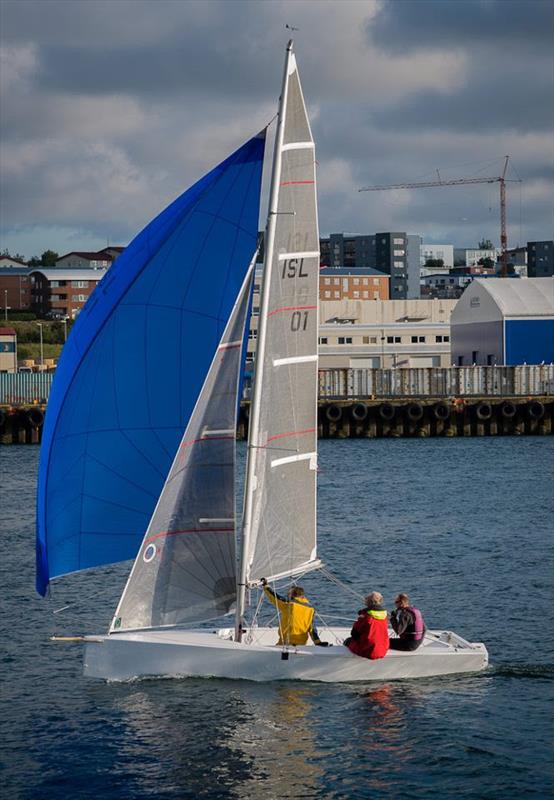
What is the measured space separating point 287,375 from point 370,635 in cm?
423

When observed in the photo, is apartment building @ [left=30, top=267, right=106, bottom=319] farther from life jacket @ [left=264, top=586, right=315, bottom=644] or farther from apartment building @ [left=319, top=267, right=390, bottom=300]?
life jacket @ [left=264, top=586, right=315, bottom=644]

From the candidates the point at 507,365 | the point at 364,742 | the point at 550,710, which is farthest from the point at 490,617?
the point at 507,365

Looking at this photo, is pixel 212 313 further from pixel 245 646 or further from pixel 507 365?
pixel 507 365

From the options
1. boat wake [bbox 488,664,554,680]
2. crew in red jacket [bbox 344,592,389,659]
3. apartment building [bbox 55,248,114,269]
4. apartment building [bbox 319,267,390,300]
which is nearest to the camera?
crew in red jacket [bbox 344,592,389,659]

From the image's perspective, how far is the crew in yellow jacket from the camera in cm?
2041

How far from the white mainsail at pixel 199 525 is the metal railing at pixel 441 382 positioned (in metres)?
59.9

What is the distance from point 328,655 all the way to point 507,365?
221 feet

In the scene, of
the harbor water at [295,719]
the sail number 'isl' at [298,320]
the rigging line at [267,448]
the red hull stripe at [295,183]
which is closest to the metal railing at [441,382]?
the harbor water at [295,719]

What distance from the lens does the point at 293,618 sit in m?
20.4

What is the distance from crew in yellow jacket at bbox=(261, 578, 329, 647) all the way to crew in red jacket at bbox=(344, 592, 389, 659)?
75 cm

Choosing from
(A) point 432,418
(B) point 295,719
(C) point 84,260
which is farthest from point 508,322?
(C) point 84,260

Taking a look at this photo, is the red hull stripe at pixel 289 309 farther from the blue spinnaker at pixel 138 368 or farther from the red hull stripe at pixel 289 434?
the red hull stripe at pixel 289 434

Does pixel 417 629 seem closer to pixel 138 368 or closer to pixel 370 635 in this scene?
pixel 370 635

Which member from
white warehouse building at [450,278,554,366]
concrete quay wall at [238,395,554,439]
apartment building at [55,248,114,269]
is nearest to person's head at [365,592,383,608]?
concrete quay wall at [238,395,554,439]
